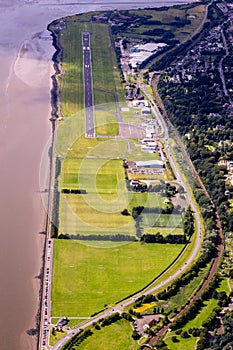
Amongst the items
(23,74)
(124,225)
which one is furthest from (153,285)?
(23,74)

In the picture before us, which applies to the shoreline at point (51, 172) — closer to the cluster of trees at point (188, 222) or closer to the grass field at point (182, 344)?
the grass field at point (182, 344)

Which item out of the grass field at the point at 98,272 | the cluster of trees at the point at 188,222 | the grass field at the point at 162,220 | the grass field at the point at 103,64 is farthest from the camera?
the grass field at the point at 103,64

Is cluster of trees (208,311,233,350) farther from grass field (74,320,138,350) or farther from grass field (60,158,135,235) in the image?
grass field (60,158,135,235)

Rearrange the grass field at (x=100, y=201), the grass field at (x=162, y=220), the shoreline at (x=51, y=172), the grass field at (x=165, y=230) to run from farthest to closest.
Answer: the grass field at (x=162, y=220) → the grass field at (x=100, y=201) → the grass field at (x=165, y=230) → the shoreline at (x=51, y=172)

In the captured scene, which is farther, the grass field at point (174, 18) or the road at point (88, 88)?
the grass field at point (174, 18)

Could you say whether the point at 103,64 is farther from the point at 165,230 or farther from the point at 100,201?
the point at 165,230

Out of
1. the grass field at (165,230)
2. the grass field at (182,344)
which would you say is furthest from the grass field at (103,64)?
the grass field at (182,344)

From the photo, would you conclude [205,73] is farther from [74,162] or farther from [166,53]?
[74,162]
